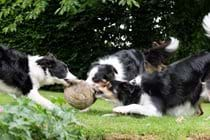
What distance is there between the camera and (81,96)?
7.36 m

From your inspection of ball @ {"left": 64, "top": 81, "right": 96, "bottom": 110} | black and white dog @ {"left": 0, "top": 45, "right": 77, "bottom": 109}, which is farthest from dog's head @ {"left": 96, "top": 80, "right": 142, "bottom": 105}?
black and white dog @ {"left": 0, "top": 45, "right": 77, "bottom": 109}

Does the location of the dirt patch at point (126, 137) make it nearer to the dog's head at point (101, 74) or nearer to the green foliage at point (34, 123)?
the green foliage at point (34, 123)

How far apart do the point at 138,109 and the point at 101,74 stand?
36.5 inches

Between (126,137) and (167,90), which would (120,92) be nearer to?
(167,90)

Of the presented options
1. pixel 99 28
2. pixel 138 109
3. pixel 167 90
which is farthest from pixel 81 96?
pixel 99 28

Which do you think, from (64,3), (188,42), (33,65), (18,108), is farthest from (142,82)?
(188,42)

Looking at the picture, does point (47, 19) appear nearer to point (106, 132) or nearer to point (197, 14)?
point (197, 14)

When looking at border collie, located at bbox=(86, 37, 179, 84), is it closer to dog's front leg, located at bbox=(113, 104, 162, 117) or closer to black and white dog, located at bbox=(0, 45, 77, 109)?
black and white dog, located at bbox=(0, 45, 77, 109)

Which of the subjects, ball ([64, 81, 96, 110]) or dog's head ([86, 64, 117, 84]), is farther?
dog's head ([86, 64, 117, 84])

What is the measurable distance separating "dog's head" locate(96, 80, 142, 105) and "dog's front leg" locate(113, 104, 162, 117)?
0.21m

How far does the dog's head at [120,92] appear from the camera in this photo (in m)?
7.41

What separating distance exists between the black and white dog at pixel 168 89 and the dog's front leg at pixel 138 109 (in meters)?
0.01

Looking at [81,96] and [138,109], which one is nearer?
[138,109]

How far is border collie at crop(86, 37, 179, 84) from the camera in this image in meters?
7.85
